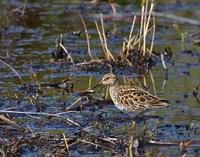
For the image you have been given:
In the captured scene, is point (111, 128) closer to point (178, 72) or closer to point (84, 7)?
point (178, 72)

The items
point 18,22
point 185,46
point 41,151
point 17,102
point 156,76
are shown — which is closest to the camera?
point 41,151

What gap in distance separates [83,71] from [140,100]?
2.83 meters

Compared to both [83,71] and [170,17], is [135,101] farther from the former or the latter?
[170,17]

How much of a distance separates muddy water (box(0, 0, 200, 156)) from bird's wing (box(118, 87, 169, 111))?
21 cm

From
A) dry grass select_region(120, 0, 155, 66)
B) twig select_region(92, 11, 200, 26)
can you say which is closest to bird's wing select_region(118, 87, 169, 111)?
dry grass select_region(120, 0, 155, 66)

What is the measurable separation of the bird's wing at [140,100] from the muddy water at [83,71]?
21 centimetres

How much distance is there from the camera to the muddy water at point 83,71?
9.20m

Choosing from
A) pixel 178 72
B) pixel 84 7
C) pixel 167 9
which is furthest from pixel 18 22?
pixel 178 72

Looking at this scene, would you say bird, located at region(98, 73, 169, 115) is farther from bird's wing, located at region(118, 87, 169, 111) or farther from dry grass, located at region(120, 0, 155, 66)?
dry grass, located at region(120, 0, 155, 66)

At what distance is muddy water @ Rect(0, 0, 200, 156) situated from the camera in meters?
9.20

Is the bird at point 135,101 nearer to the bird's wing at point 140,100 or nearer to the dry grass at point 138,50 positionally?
the bird's wing at point 140,100

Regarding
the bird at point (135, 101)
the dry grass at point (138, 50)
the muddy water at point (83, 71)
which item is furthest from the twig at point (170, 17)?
the bird at point (135, 101)

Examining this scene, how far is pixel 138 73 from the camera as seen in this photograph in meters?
12.5

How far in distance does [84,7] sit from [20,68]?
539 cm
